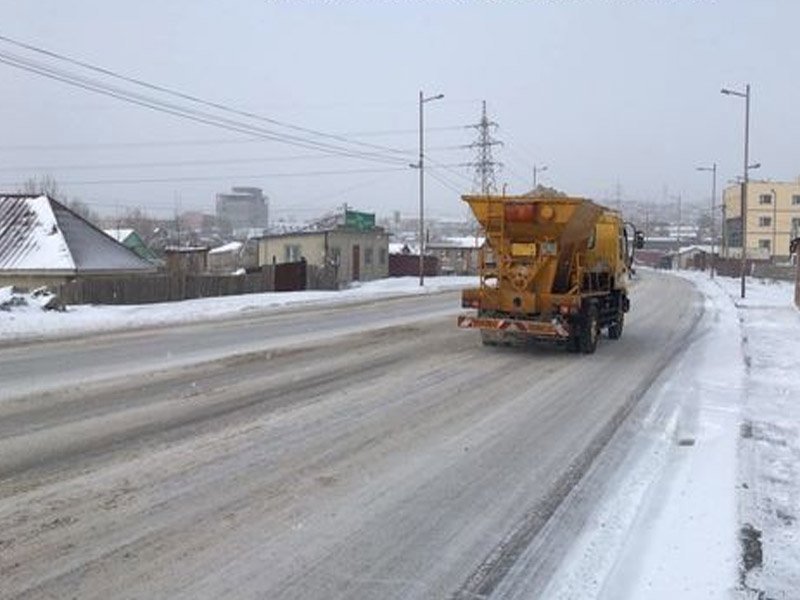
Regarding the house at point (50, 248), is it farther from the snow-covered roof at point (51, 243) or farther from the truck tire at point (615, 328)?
the truck tire at point (615, 328)

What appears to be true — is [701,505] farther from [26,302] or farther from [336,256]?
[336,256]

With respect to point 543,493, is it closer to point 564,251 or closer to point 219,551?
point 219,551

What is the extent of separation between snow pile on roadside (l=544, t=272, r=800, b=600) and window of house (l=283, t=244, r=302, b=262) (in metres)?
48.1

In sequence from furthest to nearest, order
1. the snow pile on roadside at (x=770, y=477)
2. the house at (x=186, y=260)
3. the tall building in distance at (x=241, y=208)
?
the tall building in distance at (x=241, y=208) < the house at (x=186, y=260) < the snow pile on roadside at (x=770, y=477)

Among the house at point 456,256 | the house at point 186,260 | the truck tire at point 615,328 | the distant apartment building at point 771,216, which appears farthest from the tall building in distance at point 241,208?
the truck tire at point 615,328

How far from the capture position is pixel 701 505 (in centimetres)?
716

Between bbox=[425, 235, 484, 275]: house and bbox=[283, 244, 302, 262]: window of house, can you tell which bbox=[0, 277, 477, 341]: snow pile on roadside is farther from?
bbox=[425, 235, 484, 275]: house

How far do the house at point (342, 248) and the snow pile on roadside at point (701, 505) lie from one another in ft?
144

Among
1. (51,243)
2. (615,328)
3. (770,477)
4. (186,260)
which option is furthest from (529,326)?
(186,260)

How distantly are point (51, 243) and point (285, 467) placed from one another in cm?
3566

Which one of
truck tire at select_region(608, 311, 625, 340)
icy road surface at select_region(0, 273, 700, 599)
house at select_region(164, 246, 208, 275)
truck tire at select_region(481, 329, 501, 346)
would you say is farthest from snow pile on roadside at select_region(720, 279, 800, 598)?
house at select_region(164, 246, 208, 275)

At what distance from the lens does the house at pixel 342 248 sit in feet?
193

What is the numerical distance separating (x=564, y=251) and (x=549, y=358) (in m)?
2.28

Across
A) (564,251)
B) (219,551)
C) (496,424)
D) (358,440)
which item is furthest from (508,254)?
(219,551)
